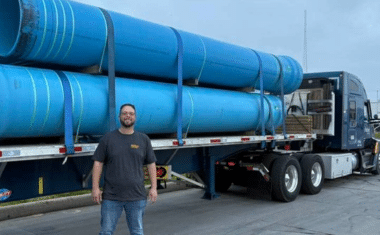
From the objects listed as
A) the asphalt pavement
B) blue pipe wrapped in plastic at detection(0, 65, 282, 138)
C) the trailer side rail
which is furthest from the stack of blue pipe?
the asphalt pavement

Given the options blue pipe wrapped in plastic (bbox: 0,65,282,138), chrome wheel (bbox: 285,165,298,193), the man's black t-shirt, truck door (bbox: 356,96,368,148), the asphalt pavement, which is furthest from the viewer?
truck door (bbox: 356,96,368,148)

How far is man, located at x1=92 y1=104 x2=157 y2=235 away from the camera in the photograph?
3953 millimetres

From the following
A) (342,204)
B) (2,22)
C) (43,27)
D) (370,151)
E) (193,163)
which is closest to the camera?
(43,27)

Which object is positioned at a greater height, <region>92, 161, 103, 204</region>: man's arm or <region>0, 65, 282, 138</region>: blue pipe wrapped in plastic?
<region>0, 65, 282, 138</region>: blue pipe wrapped in plastic

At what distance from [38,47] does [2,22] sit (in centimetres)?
68

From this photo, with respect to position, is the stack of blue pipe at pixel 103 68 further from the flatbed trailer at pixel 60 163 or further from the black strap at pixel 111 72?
the flatbed trailer at pixel 60 163

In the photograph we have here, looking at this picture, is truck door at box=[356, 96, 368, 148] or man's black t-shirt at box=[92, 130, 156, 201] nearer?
man's black t-shirt at box=[92, 130, 156, 201]

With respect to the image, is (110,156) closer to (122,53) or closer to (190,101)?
(122,53)

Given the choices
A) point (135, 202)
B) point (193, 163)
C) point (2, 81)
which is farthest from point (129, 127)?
point (193, 163)

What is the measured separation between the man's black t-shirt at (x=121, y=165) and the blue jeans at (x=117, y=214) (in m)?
0.06

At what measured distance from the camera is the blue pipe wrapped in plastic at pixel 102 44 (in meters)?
4.45

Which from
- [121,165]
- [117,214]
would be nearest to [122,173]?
[121,165]

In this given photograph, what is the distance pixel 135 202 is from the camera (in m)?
4.02

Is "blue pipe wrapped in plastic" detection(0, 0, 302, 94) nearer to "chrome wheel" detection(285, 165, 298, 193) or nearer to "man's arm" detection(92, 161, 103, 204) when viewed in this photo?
"man's arm" detection(92, 161, 103, 204)
